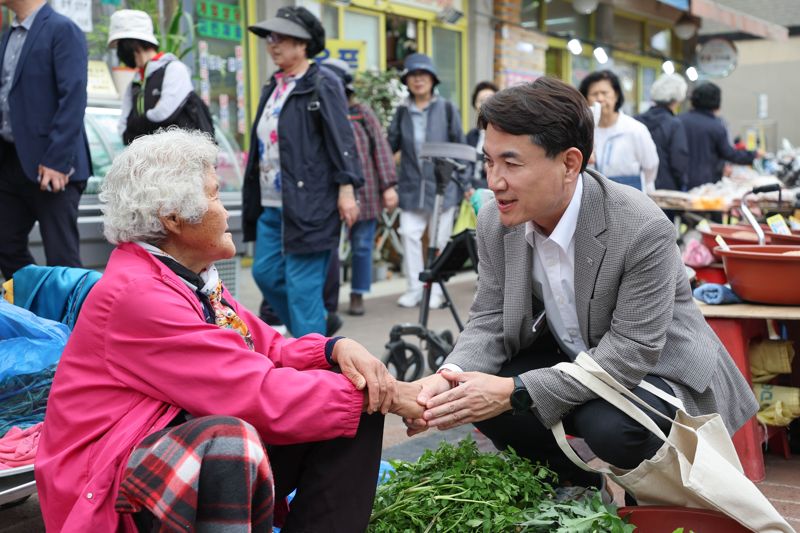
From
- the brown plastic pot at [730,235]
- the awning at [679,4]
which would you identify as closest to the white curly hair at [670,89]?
the brown plastic pot at [730,235]

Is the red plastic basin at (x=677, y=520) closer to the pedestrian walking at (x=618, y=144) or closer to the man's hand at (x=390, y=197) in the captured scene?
the pedestrian walking at (x=618, y=144)

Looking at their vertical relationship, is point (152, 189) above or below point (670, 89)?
below

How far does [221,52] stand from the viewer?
9.66 meters

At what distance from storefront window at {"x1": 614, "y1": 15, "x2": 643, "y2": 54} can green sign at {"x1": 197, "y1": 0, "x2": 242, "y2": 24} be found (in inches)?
368

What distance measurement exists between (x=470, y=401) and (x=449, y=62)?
10.4 m

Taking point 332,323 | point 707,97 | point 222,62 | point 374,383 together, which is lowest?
point 332,323

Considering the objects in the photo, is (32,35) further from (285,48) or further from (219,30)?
(219,30)

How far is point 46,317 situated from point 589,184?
6.50ft

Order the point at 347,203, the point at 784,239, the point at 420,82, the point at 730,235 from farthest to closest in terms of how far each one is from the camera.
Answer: the point at 420,82, the point at 347,203, the point at 730,235, the point at 784,239

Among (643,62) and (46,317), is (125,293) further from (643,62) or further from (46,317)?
(643,62)

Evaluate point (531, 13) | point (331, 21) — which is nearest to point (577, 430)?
point (331, 21)

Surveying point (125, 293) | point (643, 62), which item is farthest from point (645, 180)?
point (643, 62)

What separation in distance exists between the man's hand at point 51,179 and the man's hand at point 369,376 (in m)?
2.73

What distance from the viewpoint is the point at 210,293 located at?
2.49m
